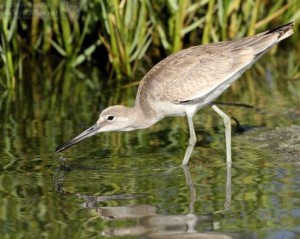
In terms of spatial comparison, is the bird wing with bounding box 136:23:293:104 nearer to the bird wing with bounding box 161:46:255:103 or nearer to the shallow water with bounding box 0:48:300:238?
the bird wing with bounding box 161:46:255:103

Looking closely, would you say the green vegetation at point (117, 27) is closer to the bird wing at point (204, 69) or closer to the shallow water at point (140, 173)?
the shallow water at point (140, 173)

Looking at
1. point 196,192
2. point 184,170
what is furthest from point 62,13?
point 196,192

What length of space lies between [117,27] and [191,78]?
2526mm

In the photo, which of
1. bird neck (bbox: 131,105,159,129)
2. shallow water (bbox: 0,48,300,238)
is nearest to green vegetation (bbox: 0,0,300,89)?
shallow water (bbox: 0,48,300,238)

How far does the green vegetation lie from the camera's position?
33.0ft

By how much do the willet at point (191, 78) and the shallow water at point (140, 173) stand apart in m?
0.32

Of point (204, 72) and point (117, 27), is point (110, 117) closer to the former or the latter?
point (204, 72)

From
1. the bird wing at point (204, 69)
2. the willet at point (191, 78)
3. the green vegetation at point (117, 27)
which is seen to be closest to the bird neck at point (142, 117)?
the willet at point (191, 78)

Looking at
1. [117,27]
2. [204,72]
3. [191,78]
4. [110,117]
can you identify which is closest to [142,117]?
[110,117]

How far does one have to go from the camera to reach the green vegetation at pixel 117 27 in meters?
10.1

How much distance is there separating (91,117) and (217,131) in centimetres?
137

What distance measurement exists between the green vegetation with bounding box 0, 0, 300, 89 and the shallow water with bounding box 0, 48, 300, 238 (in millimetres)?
471

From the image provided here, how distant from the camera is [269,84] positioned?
34.0 ft

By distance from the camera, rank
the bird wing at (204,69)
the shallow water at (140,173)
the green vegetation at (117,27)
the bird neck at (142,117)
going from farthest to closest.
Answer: the green vegetation at (117,27) < the bird neck at (142,117) < the bird wing at (204,69) < the shallow water at (140,173)
